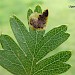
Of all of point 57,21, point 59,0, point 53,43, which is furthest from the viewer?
point 59,0

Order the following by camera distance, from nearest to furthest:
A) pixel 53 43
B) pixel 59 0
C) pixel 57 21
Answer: pixel 53 43, pixel 57 21, pixel 59 0

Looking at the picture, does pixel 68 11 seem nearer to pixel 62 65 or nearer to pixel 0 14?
pixel 0 14

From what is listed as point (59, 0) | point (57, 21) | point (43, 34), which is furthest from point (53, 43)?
point (59, 0)

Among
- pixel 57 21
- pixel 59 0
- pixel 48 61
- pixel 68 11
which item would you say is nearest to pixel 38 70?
pixel 48 61

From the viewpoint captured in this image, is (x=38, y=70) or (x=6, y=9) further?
(x=6, y=9)

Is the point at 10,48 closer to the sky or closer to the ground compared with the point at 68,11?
closer to the sky

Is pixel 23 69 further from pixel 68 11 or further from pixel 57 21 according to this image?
pixel 68 11
